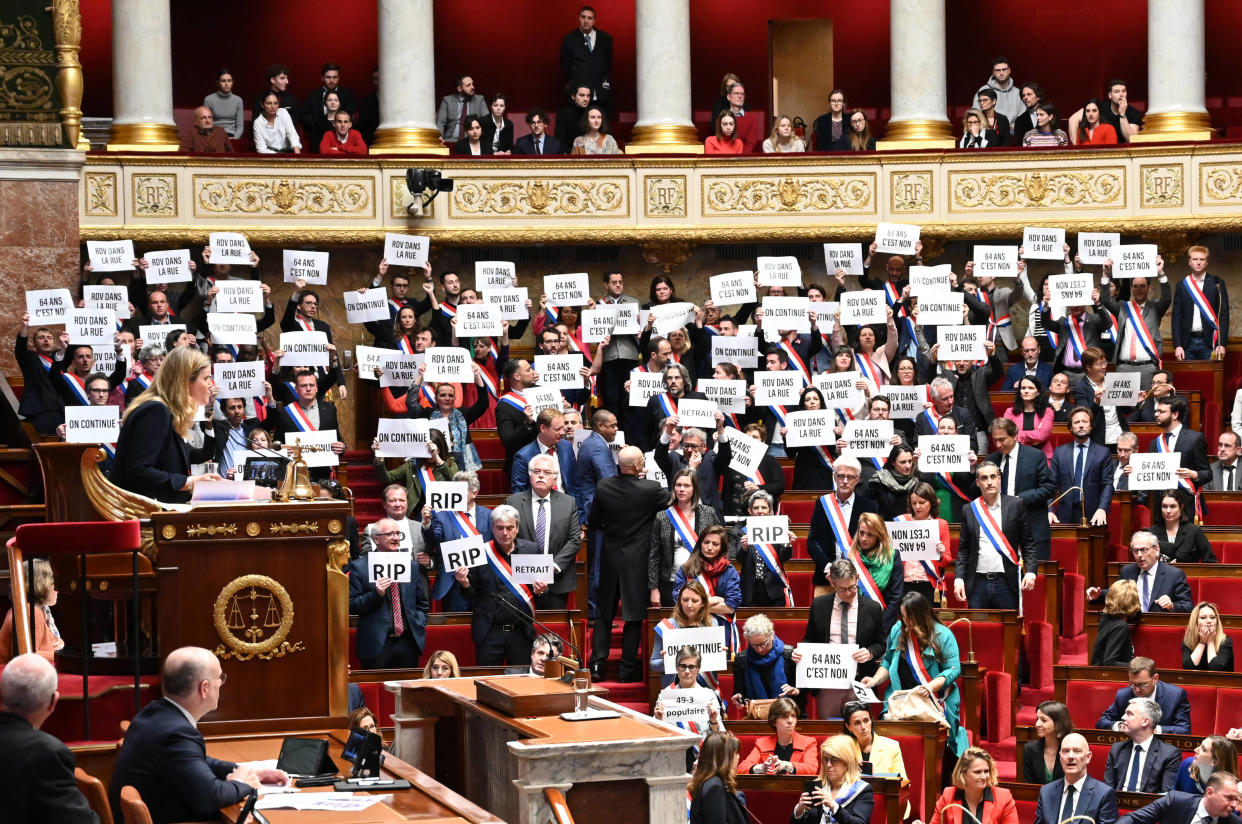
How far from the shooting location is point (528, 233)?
18.8 m

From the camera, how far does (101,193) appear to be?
714 inches

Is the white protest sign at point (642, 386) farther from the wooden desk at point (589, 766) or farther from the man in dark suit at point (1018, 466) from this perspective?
the wooden desk at point (589, 766)

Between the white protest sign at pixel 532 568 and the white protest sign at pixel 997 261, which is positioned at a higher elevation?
the white protest sign at pixel 997 261

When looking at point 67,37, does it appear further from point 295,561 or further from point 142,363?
point 295,561

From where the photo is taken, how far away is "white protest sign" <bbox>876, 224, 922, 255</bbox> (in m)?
16.6

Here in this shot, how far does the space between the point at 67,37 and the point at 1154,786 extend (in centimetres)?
863

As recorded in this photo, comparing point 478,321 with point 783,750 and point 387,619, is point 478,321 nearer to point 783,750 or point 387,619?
point 387,619

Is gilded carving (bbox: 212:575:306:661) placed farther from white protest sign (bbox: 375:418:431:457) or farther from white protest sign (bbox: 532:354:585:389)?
white protest sign (bbox: 532:354:585:389)

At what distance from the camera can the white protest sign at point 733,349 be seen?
577 inches

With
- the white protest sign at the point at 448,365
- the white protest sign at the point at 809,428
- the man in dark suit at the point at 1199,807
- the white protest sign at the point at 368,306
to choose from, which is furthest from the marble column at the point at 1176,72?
the man in dark suit at the point at 1199,807

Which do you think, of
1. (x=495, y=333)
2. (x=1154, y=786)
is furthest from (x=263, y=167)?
(x=1154, y=786)

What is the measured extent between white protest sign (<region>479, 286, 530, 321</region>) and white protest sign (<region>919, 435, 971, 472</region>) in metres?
4.11

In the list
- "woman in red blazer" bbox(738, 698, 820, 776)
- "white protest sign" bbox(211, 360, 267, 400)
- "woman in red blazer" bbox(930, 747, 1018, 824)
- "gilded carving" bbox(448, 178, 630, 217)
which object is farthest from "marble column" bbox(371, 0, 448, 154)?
"woman in red blazer" bbox(930, 747, 1018, 824)

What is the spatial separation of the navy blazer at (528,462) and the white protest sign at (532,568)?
1152 mm
